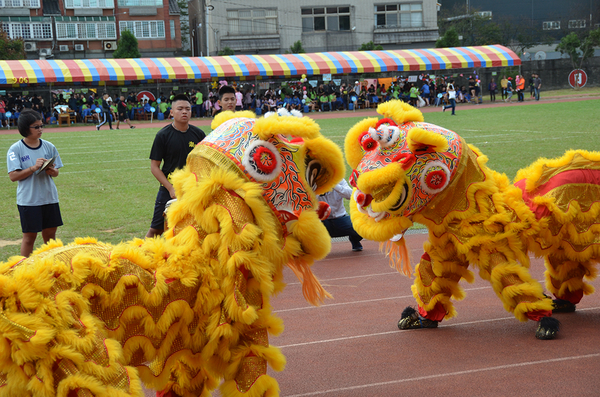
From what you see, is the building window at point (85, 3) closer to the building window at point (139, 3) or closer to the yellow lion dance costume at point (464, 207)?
the building window at point (139, 3)

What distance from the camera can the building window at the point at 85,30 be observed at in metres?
55.0

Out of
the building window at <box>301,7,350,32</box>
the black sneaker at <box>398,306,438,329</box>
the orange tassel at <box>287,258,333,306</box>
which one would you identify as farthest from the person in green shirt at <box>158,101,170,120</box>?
the orange tassel at <box>287,258,333,306</box>

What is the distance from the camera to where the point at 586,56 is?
46625 mm

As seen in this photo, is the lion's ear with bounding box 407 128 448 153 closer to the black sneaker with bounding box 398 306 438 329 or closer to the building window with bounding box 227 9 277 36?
the black sneaker with bounding box 398 306 438 329

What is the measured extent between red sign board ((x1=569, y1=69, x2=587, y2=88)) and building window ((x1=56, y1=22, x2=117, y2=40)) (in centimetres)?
3848

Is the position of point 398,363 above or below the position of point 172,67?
below

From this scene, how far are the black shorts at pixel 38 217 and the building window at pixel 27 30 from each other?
5404 cm

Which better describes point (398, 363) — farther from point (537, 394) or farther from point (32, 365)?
point (32, 365)

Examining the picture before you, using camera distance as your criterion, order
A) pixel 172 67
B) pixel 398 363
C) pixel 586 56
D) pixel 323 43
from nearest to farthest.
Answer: pixel 398 363 → pixel 172 67 → pixel 586 56 → pixel 323 43

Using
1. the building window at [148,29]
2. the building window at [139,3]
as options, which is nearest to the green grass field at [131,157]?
the building window at [148,29]

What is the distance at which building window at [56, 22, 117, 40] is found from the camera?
55031 mm

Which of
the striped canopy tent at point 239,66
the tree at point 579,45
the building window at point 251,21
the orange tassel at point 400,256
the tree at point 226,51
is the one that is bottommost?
the orange tassel at point 400,256

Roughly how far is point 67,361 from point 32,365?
135mm

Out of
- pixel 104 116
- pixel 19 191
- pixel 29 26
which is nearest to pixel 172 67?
pixel 104 116
